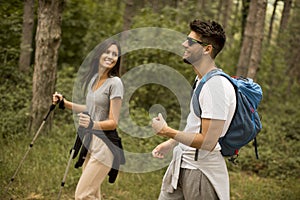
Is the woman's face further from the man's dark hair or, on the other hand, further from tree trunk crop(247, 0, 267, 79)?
tree trunk crop(247, 0, 267, 79)

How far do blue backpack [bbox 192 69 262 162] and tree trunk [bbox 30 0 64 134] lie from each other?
199 inches

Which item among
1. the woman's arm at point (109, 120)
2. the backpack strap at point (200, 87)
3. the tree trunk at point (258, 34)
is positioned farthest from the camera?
the tree trunk at point (258, 34)

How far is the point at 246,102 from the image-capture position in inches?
125

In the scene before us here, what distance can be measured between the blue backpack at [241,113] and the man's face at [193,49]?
0.59 feet

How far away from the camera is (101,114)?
430 centimetres

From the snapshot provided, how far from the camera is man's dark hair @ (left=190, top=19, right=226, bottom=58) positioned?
10.5ft

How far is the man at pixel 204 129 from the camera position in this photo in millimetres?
2973

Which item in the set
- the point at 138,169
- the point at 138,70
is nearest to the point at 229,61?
the point at 138,70

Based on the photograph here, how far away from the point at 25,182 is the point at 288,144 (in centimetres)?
689

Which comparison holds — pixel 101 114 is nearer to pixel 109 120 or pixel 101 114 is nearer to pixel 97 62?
pixel 109 120

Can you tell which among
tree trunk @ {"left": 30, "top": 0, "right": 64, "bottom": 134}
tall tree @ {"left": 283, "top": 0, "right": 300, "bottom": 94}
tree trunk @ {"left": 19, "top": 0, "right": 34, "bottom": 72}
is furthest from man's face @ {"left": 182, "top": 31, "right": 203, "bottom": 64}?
tall tree @ {"left": 283, "top": 0, "right": 300, "bottom": 94}

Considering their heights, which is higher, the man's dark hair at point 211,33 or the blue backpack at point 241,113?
the man's dark hair at point 211,33

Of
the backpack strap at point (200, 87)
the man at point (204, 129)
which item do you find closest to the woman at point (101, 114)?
the man at point (204, 129)

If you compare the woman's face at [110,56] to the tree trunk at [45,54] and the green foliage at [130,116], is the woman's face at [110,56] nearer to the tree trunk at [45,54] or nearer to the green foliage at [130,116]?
the green foliage at [130,116]
